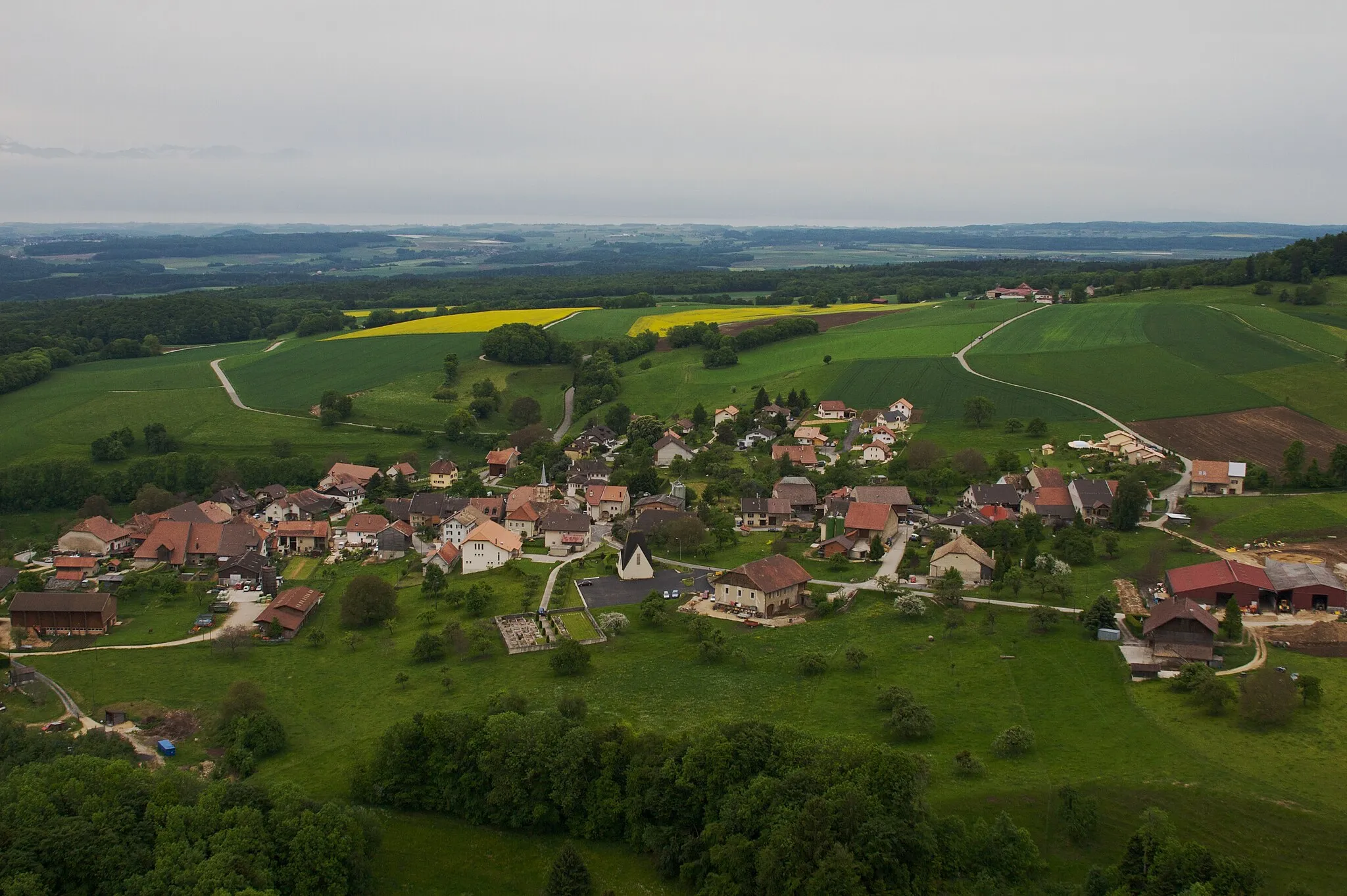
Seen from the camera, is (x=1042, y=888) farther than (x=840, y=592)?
No

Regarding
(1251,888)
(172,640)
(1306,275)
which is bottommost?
(172,640)

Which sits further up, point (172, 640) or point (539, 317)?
point (539, 317)

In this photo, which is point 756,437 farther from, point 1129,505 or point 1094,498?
point 1129,505

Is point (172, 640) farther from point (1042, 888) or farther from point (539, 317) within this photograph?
point (539, 317)

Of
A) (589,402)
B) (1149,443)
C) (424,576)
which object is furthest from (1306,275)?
(424,576)

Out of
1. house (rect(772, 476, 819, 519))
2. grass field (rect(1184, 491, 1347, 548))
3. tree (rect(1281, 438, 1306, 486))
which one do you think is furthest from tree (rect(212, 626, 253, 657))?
tree (rect(1281, 438, 1306, 486))

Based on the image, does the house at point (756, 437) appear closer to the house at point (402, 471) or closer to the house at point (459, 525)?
the house at point (459, 525)

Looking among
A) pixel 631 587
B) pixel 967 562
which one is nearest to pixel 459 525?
pixel 631 587
